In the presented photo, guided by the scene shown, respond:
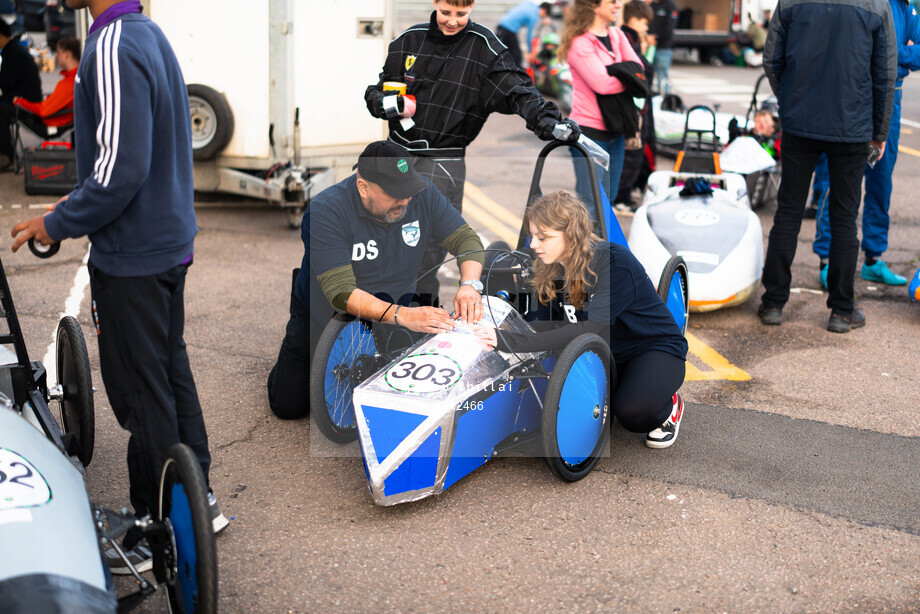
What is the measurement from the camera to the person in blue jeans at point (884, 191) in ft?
18.7

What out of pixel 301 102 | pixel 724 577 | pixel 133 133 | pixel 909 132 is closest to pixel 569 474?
pixel 724 577

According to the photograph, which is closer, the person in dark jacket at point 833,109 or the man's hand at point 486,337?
the man's hand at point 486,337

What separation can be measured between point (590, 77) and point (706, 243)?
1509mm

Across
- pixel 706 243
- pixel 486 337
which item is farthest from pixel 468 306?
pixel 706 243

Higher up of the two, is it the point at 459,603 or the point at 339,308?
the point at 339,308

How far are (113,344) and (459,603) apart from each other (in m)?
1.36

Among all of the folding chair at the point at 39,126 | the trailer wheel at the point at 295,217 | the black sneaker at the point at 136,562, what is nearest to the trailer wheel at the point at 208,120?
the trailer wheel at the point at 295,217

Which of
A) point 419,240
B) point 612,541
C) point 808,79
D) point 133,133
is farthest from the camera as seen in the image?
point 808,79

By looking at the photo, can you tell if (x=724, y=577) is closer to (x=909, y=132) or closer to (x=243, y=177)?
(x=243, y=177)

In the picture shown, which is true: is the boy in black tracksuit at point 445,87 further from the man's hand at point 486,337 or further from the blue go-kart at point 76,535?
the blue go-kart at point 76,535

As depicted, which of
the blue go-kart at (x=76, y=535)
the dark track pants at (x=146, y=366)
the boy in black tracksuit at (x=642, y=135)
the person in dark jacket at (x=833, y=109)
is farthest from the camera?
the boy in black tracksuit at (x=642, y=135)

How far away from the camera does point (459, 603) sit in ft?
9.53

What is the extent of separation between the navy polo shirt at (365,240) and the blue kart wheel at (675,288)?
→ 1.04 metres

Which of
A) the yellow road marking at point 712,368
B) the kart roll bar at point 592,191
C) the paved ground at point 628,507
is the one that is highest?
the kart roll bar at point 592,191
